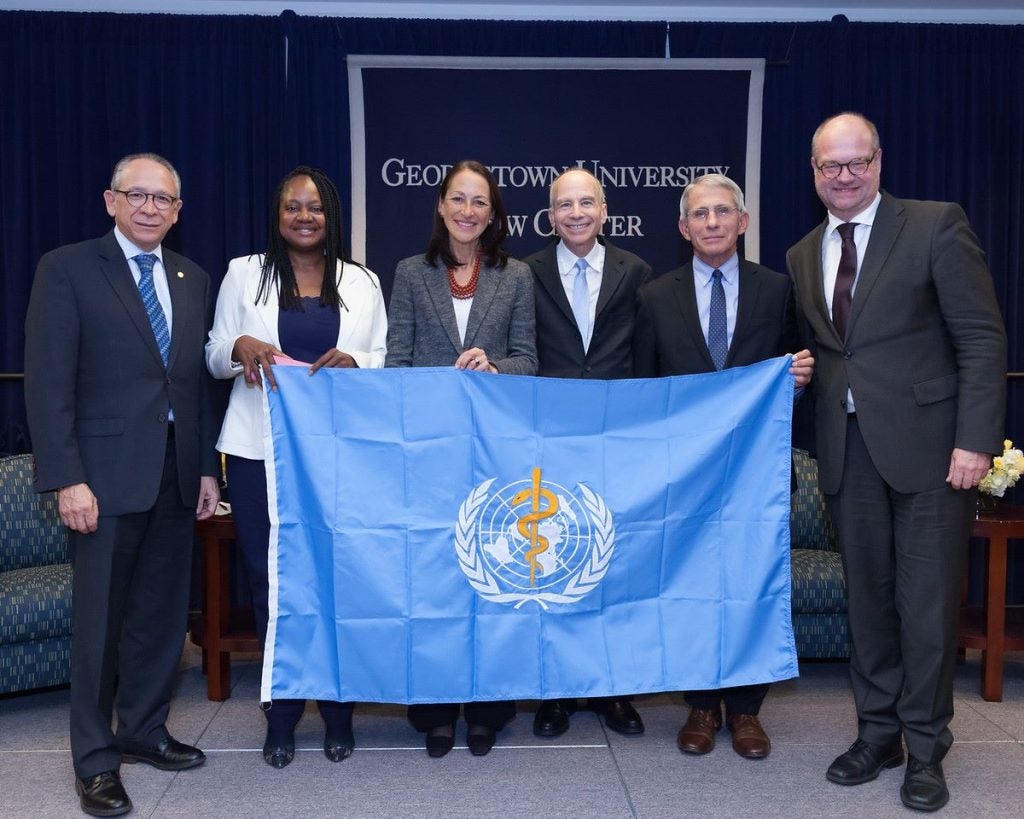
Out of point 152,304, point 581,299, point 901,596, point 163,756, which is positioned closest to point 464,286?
point 581,299

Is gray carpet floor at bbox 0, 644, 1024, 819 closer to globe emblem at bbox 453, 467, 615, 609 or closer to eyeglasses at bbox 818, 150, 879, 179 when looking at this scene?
globe emblem at bbox 453, 467, 615, 609

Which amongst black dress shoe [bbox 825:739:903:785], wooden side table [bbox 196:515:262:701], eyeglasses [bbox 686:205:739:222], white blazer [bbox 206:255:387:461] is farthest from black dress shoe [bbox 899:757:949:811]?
wooden side table [bbox 196:515:262:701]

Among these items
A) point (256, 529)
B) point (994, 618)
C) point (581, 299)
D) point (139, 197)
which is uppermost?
point (139, 197)

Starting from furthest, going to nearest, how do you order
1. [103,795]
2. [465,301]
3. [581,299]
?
1. [581,299]
2. [465,301]
3. [103,795]

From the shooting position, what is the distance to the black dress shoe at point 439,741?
3.20 metres

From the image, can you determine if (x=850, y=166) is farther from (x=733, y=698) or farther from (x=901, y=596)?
(x=733, y=698)

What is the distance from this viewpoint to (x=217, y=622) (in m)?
3.95

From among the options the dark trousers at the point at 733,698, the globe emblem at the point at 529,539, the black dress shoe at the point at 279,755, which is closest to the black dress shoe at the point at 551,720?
the dark trousers at the point at 733,698

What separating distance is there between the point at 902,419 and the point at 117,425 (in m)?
2.12

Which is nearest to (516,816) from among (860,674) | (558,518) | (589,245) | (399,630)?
(399,630)

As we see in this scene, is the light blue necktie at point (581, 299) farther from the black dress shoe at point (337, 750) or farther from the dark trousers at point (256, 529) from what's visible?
the black dress shoe at point (337, 750)

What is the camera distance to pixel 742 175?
530cm

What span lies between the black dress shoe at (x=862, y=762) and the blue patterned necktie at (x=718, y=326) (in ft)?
3.87

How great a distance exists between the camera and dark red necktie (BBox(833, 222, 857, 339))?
290 cm
